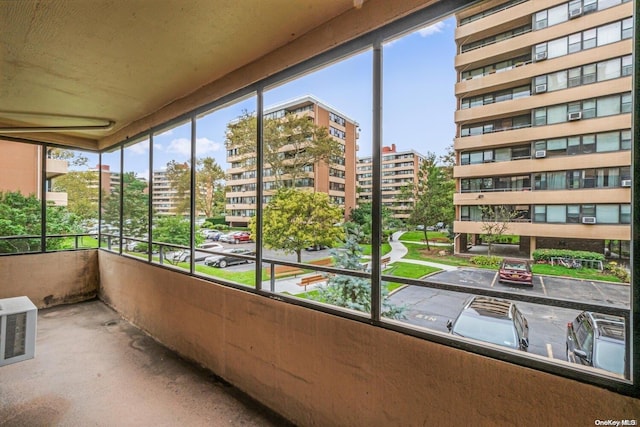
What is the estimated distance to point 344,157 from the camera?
2.10 metres

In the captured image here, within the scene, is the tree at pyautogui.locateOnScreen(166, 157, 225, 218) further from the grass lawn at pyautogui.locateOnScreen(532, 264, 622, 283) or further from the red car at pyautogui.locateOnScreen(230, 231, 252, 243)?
the grass lawn at pyautogui.locateOnScreen(532, 264, 622, 283)

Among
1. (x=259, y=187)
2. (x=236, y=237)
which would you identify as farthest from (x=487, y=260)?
(x=236, y=237)

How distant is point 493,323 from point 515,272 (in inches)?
12.3

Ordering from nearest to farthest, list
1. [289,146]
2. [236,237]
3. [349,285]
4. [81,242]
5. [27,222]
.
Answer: [349,285] → [289,146] → [236,237] → [27,222] → [81,242]

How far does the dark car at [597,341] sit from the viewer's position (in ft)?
3.49

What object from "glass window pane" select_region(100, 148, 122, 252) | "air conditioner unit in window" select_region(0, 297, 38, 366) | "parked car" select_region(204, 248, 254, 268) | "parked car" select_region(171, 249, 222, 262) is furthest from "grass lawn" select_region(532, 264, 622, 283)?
"glass window pane" select_region(100, 148, 122, 252)

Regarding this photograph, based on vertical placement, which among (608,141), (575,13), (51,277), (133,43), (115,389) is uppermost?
(133,43)

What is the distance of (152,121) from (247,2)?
2600 mm

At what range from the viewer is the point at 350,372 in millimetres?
1676

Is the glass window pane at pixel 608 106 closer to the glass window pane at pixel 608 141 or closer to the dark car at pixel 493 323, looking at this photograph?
the glass window pane at pixel 608 141

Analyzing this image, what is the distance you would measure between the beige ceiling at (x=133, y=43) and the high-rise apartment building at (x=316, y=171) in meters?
0.46

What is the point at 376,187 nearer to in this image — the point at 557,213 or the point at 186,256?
the point at 557,213

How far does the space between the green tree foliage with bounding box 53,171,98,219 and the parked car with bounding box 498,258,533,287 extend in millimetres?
6062

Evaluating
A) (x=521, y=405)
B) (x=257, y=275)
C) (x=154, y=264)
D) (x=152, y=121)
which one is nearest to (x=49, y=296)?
(x=154, y=264)
